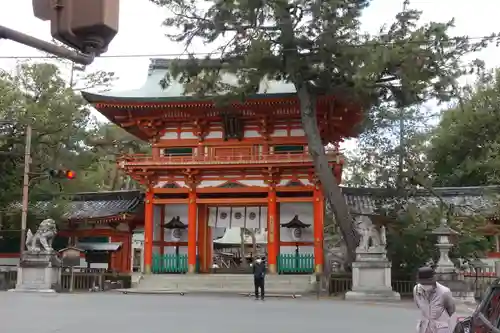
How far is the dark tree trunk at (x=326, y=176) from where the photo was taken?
805 inches

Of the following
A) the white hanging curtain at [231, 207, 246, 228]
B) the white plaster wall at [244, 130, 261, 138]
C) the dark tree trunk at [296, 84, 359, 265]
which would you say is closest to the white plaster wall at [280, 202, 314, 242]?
the white hanging curtain at [231, 207, 246, 228]

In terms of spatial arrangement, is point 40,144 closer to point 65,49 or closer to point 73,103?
point 73,103

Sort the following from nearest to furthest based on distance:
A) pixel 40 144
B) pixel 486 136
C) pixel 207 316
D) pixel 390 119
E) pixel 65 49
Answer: pixel 65 49 → pixel 207 316 → pixel 390 119 → pixel 40 144 → pixel 486 136

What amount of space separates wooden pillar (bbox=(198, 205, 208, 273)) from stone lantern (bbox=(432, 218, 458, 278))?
34.8 feet

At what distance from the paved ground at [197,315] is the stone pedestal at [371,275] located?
1.52 metres

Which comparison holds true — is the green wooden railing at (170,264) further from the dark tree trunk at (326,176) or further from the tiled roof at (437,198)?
the tiled roof at (437,198)

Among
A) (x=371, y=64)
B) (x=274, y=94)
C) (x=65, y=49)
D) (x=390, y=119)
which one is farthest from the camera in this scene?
(x=390, y=119)

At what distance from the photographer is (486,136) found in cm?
3117

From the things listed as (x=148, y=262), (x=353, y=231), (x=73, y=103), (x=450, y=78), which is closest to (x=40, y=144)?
(x=73, y=103)

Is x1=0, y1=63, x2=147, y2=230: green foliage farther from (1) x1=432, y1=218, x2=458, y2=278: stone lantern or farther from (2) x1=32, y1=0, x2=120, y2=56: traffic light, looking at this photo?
(2) x1=32, y1=0, x2=120, y2=56: traffic light

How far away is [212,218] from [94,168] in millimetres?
16907

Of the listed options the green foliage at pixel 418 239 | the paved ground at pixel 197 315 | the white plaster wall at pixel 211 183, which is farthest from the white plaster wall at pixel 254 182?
the paved ground at pixel 197 315

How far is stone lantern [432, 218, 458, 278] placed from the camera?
18.8 meters

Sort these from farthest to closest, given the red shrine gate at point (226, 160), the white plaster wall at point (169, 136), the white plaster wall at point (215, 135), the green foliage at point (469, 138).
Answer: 1. the green foliage at point (469, 138)
2. the white plaster wall at point (169, 136)
3. the white plaster wall at point (215, 135)
4. the red shrine gate at point (226, 160)
